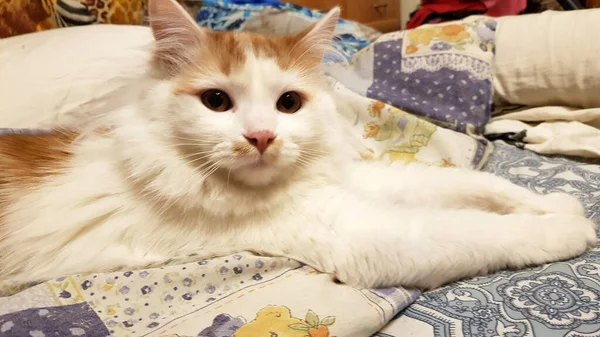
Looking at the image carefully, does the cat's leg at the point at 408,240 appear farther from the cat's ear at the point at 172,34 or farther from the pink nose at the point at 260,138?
the cat's ear at the point at 172,34

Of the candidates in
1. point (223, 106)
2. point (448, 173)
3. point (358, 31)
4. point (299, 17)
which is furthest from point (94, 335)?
point (358, 31)

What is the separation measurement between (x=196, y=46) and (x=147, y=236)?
42cm

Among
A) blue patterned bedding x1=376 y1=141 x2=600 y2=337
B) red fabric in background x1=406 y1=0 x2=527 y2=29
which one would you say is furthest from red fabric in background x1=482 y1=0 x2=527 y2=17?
blue patterned bedding x1=376 y1=141 x2=600 y2=337

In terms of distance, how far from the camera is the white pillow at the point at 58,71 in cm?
138

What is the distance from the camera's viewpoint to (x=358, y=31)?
8.13ft

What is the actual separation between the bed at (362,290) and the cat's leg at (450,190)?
0.13 meters

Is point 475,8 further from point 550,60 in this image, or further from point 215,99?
point 215,99

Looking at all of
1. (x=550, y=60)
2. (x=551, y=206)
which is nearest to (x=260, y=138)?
(x=551, y=206)

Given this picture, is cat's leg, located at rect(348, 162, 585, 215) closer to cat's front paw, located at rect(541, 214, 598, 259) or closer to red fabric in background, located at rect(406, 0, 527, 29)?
cat's front paw, located at rect(541, 214, 598, 259)

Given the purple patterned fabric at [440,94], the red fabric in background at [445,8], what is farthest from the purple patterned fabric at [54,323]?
the red fabric in background at [445,8]

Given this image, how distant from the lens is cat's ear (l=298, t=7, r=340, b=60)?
1.10 meters

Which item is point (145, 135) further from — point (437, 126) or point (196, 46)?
point (437, 126)

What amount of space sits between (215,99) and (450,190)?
0.63 metres

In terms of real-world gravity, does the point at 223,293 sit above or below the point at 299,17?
below
